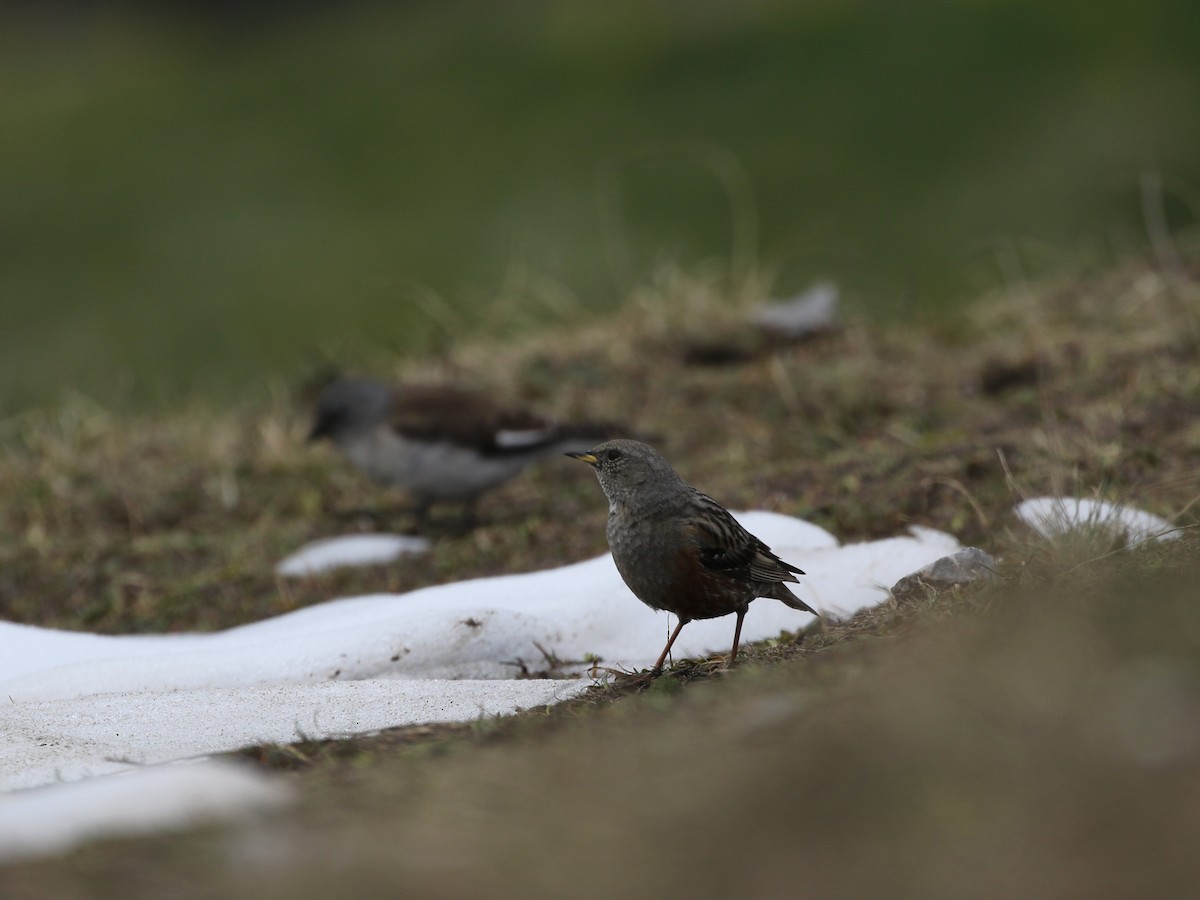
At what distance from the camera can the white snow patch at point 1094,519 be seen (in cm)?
444

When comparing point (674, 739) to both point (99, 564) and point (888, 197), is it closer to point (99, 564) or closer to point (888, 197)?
point (99, 564)

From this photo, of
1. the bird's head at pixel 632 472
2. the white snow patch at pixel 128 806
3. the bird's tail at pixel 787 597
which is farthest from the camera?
the bird's head at pixel 632 472

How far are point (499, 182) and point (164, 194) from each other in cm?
442

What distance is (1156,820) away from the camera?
221 cm

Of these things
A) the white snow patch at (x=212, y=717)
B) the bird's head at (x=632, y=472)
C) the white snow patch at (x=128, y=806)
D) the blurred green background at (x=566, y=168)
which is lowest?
the white snow patch at (x=128, y=806)

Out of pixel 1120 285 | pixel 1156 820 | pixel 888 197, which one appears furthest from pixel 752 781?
pixel 888 197

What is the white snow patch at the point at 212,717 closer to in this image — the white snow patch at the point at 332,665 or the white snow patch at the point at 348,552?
the white snow patch at the point at 332,665

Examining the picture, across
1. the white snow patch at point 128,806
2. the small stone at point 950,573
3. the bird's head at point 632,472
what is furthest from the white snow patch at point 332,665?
the bird's head at point 632,472

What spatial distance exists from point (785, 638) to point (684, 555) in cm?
57

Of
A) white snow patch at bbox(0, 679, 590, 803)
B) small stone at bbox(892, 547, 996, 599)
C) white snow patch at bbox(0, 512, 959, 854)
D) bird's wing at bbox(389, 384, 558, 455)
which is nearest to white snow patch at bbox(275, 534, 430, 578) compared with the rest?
bird's wing at bbox(389, 384, 558, 455)

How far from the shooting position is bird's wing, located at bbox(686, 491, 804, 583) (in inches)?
177

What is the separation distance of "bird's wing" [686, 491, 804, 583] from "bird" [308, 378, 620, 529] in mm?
3086

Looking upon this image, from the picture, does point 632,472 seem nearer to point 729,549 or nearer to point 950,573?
point 729,549

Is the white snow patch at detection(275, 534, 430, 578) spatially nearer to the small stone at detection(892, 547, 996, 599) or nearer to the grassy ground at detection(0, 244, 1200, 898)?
the grassy ground at detection(0, 244, 1200, 898)
